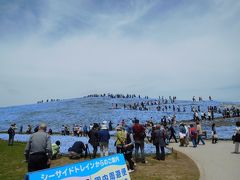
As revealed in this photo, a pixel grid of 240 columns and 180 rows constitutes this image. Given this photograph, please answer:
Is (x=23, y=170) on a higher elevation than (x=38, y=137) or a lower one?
lower

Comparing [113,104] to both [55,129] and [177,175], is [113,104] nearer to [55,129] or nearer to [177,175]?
[55,129]

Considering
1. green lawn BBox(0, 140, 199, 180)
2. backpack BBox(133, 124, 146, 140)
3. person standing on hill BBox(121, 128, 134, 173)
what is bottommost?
green lawn BBox(0, 140, 199, 180)

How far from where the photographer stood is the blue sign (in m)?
6.42

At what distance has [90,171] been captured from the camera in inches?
288

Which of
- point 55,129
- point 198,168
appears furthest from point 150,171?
point 55,129

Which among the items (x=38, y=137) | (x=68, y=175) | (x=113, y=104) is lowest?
(x=68, y=175)

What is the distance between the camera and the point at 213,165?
13.8m

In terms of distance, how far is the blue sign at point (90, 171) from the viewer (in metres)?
6.42

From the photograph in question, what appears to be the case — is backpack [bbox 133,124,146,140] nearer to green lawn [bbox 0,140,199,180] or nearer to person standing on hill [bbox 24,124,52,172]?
green lawn [bbox 0,140,199,180]

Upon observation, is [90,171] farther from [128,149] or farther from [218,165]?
[218,165]

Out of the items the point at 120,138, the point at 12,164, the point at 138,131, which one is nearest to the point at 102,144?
the point at 138,131

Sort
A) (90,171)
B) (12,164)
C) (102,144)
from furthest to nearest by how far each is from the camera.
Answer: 1. (12,164)
2. (102,144)
3. (90,171)

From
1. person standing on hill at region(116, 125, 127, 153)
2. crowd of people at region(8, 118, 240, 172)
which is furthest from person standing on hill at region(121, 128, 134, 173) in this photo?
person standing on hill at region(116, 125, 127, 153)

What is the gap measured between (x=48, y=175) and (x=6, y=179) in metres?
6.64
